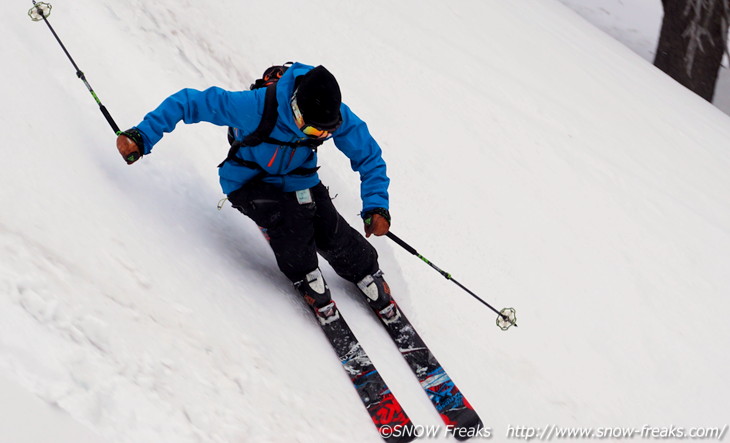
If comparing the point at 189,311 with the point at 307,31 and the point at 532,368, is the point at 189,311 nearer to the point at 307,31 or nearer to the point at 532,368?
the point at 532,368

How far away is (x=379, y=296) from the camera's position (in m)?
3.94

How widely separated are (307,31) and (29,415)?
563 cm

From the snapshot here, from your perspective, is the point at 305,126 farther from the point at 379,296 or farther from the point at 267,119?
the point at 379,296

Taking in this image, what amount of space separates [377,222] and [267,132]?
83 centimetres

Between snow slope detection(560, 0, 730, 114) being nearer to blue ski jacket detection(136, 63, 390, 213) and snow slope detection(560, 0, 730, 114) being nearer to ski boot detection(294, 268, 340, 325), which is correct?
blue ski jacket detection(136, 63, 390, 213)

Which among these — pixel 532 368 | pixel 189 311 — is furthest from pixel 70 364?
pixel 532 368

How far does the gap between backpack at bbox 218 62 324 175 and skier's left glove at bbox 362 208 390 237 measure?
0.44 meters

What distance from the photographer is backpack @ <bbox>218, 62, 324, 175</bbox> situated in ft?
11.4

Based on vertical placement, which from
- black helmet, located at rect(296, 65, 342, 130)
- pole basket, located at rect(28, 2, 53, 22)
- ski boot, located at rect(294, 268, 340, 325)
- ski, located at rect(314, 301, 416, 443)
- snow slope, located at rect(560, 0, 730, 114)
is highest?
snow slope, located at rect(560, 0, 730, 114)

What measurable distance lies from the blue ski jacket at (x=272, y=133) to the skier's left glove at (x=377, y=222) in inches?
1.8

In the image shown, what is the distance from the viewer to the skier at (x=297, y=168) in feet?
10.9

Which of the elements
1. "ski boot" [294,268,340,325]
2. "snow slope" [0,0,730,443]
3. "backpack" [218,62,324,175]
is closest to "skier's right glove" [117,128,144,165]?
"snow slope" [0,0,730,443]

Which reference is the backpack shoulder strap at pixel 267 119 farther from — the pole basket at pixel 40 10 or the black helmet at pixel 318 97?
the pole basket at pixel 40 10

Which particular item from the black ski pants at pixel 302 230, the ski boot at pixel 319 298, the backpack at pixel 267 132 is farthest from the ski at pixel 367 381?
the backpack at pixel 267 132
